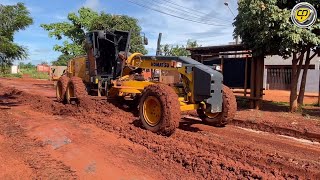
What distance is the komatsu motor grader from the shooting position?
8609mm

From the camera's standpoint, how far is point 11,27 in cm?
1320

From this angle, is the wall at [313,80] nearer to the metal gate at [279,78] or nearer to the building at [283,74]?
the building at [283,74]

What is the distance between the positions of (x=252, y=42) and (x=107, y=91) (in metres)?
5.86

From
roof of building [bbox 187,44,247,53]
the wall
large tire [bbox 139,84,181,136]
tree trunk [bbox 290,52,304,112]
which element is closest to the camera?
large tire [bbox 139,84,181,136]

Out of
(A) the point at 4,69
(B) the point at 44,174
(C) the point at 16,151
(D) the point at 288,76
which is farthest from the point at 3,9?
(D) the point at 288,76

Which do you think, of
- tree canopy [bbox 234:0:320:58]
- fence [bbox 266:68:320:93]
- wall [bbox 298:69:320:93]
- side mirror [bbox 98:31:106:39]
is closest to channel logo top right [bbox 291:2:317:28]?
tree canopy [bbox 234:0:320:58]

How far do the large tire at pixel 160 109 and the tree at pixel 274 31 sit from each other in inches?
228

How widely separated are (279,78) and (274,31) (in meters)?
23.7

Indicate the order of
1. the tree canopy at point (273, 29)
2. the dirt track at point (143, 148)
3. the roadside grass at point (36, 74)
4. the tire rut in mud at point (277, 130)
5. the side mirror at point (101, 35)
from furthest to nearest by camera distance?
the roadside grass at point (36, 74) < the tree canopy at point (273, 29) < the side mirror at point (101, 35) < the tire rut in mud at point (277, 130) < the dirt track at point (143, 148)

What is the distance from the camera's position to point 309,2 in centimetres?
1300

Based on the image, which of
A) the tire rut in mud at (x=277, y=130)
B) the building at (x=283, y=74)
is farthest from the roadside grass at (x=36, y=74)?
the tire rut in mud at (x=277, y=130)

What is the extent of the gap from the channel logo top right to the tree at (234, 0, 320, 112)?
151 millimetres

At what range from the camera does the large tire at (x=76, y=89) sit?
1260cm

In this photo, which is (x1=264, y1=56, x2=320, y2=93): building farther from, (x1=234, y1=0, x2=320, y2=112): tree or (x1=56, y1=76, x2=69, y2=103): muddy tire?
(x1=56, y1=76, x2=69, y2=103): muddy tire
